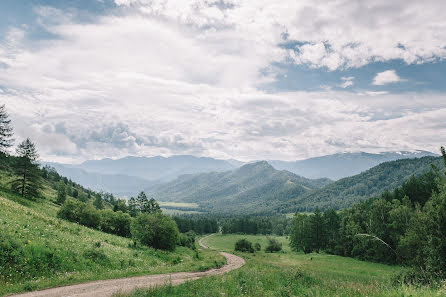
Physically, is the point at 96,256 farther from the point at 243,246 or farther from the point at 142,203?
the point at 142,203

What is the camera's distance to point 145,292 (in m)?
15.3

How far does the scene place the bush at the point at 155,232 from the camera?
170 feet

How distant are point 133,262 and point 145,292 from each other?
16854 millimetres

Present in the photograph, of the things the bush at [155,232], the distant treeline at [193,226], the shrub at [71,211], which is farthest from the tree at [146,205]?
the distant treeline at [193,226]

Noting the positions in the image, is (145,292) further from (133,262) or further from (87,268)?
(133,262)

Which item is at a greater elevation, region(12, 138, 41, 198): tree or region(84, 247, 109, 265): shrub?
region(12, 138, 41, 198): tree

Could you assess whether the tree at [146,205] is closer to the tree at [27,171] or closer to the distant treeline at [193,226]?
the tree at [27,171]

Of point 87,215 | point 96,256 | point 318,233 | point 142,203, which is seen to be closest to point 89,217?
point 87,215

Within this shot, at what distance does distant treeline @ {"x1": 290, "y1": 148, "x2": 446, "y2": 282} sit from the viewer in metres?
21.2

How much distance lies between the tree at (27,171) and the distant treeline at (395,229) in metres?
70.6

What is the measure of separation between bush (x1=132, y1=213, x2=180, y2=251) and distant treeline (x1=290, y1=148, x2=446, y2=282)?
37417mm

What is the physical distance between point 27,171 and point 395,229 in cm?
8864

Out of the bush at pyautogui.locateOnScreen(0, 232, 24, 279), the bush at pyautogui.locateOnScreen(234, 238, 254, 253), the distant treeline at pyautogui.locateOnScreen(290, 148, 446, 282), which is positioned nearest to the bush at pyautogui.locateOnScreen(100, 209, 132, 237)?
the bush at pyautogui.locateOnScreen(234, 238, 254, 253)

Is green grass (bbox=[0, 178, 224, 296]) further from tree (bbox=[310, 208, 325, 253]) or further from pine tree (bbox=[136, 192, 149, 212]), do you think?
pine tree (bbox=[136, 192, 149, 212])
